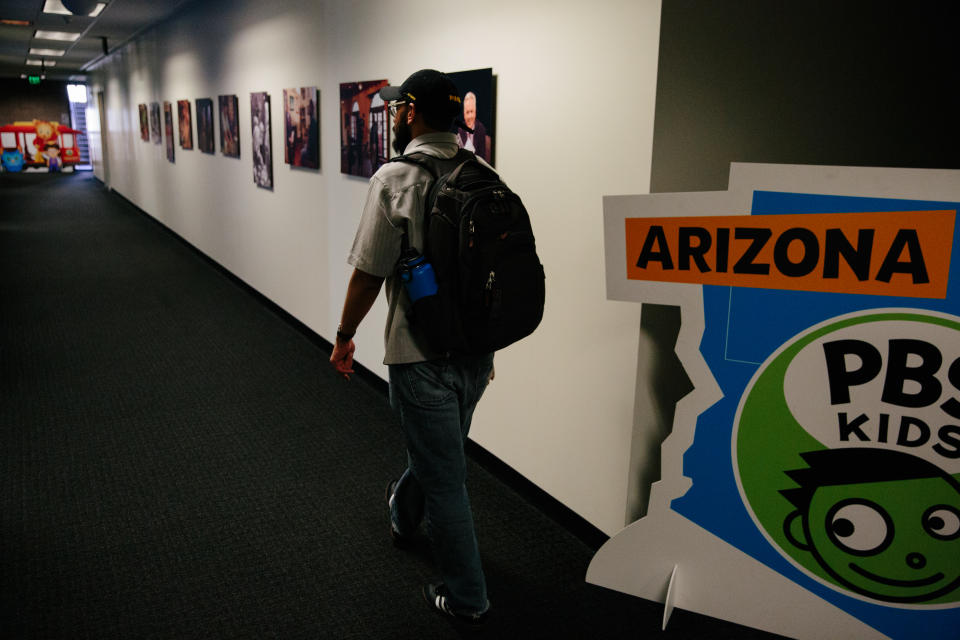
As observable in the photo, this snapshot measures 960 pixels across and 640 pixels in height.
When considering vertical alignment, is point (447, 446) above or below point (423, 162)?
below

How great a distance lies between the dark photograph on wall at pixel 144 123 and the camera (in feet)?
34.9

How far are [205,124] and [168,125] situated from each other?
7.32 feet

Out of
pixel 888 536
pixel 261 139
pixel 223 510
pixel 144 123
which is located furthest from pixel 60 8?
pixel 888 536

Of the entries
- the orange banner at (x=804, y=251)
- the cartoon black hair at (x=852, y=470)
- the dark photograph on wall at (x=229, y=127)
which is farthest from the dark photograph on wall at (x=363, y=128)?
the cartoon black hair at (x=852, y=470)

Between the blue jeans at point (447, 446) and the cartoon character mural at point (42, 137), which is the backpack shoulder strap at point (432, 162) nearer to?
the blue jeans at point (447, 446)

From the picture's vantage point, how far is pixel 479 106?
2.86 metres

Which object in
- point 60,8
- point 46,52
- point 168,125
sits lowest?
point 168,125

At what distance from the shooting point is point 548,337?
2654 mm

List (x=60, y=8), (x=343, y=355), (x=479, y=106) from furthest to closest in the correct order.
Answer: (x=60, y=8) < (x=479, y=106) < (x=343, y=355)

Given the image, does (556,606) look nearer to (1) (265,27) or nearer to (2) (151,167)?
(1) (265,27)

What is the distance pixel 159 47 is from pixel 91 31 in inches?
57.6

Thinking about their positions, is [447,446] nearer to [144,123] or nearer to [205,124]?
[205,124]

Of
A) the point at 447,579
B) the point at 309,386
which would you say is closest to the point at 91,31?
the point at 309,386

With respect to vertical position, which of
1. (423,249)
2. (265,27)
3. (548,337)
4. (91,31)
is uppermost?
(91,31)
